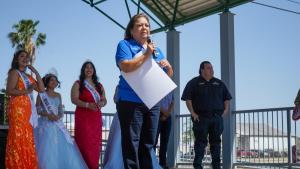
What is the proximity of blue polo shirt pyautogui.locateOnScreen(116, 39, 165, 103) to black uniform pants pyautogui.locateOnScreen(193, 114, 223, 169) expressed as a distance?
3.20 m

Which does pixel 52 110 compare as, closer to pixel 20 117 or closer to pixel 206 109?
pixel 20 117

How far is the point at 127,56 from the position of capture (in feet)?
10.2

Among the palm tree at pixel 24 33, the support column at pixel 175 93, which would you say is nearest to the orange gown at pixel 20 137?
the support column at pixel 175 93

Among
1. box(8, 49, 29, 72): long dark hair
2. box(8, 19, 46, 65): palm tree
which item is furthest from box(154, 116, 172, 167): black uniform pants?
box(8, 19, 46, 65): palm tree

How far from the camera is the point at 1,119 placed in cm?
655

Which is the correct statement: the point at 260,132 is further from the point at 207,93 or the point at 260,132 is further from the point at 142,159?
the point at 142,159

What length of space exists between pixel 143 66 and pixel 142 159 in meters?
0.66

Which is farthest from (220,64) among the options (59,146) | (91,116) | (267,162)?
(59,146)

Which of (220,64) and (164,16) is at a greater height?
(164,16)

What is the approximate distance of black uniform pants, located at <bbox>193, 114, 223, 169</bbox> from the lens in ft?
20.6

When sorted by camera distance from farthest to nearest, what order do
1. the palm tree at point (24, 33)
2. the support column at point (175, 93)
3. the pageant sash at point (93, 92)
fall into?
1. the palm tree at point (24, 33)
2. the support column at point (175, 93)
3. the pageant sash at point (93, 92)

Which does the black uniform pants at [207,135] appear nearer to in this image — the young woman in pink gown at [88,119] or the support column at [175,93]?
the young woman in pink gown at [88,119]

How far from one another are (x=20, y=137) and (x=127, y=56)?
292 centimetres

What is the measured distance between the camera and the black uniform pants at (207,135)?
20.6 ft
